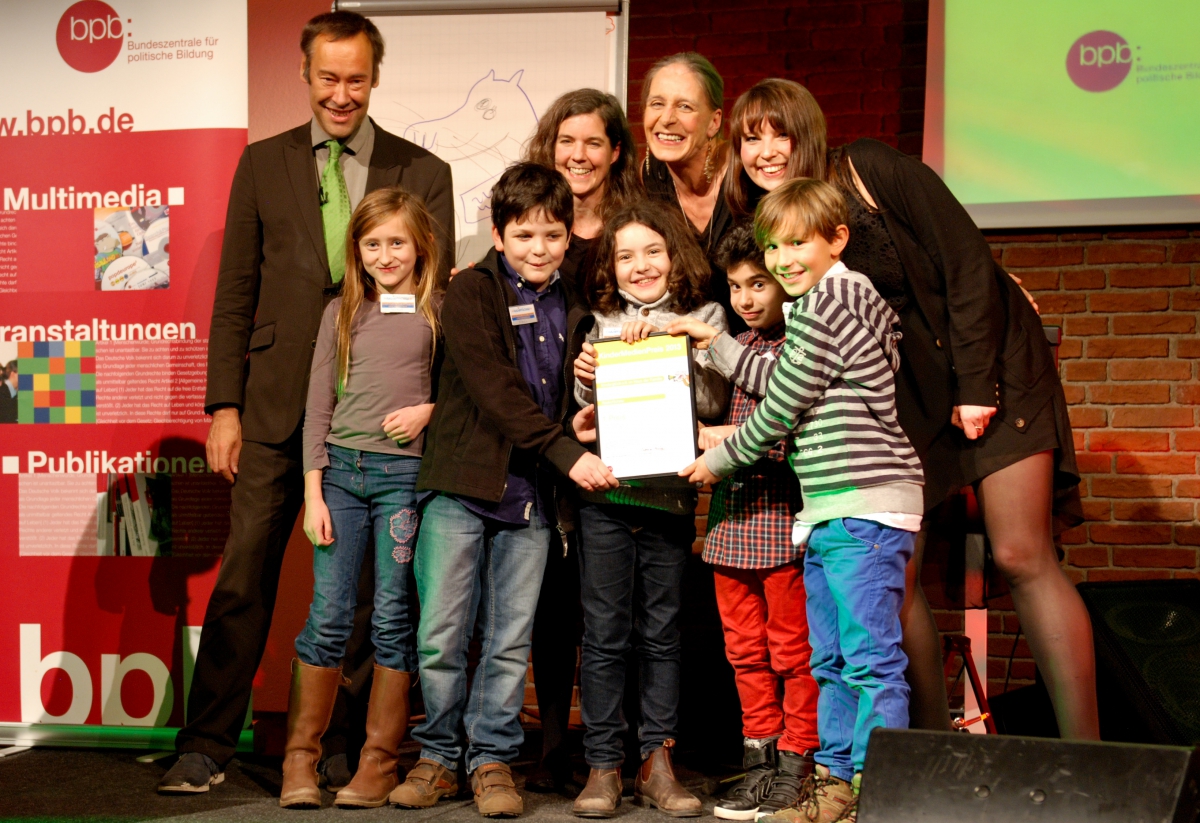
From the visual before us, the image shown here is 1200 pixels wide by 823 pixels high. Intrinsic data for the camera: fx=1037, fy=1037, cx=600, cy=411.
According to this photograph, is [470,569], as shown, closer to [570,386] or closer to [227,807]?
[570,386]

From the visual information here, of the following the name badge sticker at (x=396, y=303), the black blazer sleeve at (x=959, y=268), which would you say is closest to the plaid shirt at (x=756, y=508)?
the black blazer sleeve at (x=959, y=268)

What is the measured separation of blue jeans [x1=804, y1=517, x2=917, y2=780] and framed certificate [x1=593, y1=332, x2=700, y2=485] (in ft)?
1.40

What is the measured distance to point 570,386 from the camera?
2779mm

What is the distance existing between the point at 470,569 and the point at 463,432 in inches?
14.0

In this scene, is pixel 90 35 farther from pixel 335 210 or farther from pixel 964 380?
pixel 964 380

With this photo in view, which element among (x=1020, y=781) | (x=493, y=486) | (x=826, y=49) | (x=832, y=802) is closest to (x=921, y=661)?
(x=832, y=802)

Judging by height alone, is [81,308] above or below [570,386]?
above

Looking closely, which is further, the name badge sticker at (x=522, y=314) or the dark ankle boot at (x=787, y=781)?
the name badge sticker at (x=522, y=314)

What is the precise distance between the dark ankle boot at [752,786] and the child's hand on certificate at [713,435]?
77 centimetres

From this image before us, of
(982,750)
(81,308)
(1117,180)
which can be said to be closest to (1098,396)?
(1117,180)

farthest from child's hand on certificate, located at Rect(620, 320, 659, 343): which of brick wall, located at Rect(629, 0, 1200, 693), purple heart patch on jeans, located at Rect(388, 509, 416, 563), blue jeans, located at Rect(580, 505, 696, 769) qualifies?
brick wall, located at Rect(629, 0, 1200, 693)

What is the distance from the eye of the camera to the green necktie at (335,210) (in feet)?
10.1

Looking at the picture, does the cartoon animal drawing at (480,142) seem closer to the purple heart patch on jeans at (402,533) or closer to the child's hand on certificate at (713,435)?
the purple heart patch on jeans at (402,533)

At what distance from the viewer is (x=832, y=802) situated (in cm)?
235
